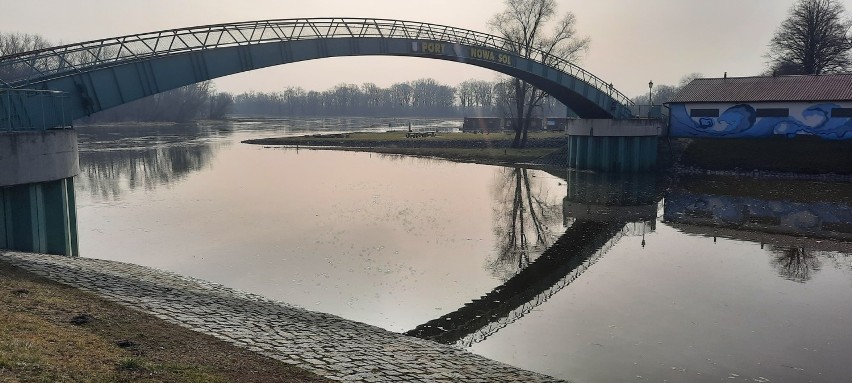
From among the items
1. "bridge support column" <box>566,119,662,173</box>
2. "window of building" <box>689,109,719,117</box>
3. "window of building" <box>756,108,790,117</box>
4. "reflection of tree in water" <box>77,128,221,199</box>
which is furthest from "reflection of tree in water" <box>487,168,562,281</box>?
"reflection of tree in water" <box>77,128,221,199</box>

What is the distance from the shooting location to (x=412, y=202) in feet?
115

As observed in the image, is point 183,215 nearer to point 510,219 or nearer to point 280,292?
point 280,292

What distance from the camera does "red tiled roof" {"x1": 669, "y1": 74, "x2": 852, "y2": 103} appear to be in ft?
162

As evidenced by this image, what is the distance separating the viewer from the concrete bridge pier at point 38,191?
680 inches

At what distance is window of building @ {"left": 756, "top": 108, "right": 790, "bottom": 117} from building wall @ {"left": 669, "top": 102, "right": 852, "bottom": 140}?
Answer: 3.0 inches

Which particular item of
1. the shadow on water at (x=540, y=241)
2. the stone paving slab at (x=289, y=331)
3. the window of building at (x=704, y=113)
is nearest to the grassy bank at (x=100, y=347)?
the stone paving slab at (x=289, y=331)

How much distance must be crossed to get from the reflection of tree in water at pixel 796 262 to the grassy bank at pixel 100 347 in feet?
59.1

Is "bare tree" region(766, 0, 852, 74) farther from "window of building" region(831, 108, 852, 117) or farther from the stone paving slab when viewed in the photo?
the stone paving slab

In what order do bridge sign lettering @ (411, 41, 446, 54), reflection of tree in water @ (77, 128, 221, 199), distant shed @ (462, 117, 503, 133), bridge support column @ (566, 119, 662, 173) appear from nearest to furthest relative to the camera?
bridge sign lettering @ (411, 41, 446, 54) → reflection of tree in water @ (77, 128, 221, 199) → bridge support column @ (566, 119, 662, 173) → distant shed @ (462, 117, 503, 133)

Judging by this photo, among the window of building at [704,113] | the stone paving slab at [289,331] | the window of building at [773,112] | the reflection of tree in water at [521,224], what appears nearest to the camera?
the stone paving slab at [289,331]

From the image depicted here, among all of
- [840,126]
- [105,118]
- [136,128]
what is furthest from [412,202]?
[105,118]

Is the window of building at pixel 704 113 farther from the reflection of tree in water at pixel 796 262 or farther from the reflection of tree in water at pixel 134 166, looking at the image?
the reflection of tree in water at pixel 134 166

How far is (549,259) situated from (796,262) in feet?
30.5

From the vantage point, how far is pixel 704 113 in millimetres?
53406
